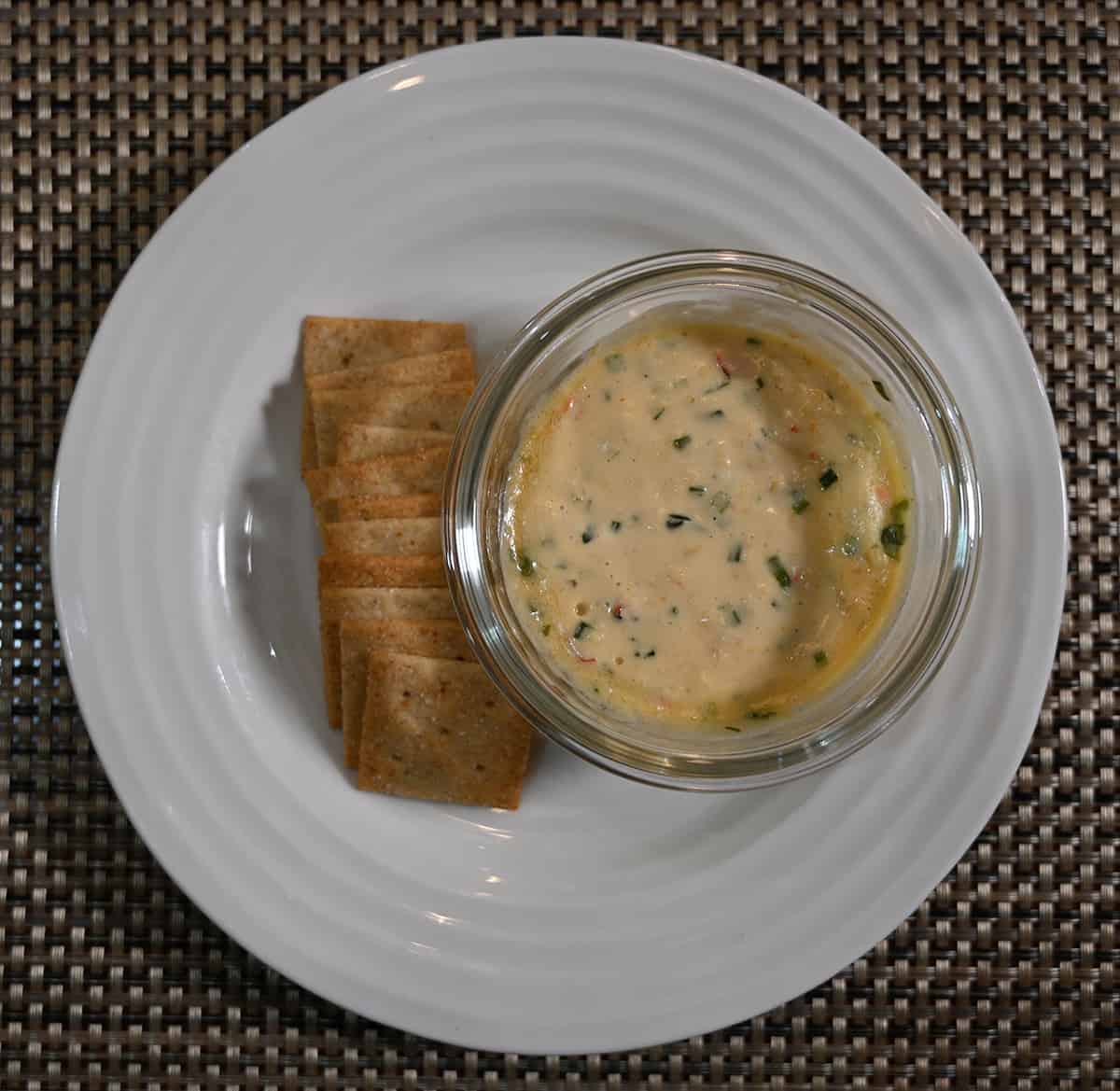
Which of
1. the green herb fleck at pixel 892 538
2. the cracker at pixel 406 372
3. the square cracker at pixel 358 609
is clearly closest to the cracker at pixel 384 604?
the square cracker at pixel 358 609

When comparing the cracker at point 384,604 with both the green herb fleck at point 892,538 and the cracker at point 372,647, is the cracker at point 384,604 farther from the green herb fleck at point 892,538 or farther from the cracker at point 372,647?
the green herb fleck at point 892,538

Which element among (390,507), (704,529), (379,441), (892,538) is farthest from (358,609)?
(892,538)

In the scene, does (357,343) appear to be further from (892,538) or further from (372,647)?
(892,538)

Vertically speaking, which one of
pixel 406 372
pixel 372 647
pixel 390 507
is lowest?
pixel 372 647

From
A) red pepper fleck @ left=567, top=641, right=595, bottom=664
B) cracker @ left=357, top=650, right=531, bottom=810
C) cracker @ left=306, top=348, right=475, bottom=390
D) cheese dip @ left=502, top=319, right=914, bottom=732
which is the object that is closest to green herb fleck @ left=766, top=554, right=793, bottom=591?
cheese dip @ left=502, top=319, right=914, bottom=732

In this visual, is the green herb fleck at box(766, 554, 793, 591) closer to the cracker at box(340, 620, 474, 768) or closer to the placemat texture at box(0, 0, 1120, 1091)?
the cracker at box(340, 620, 474, 768)

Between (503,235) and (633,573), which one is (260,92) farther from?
(633,573)

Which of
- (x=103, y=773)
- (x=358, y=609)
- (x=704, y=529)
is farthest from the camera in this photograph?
(x=103, y=773)
